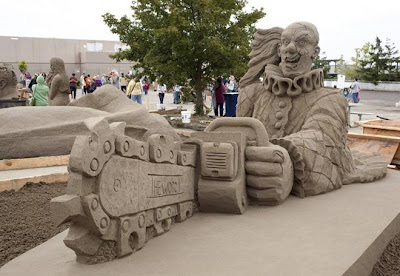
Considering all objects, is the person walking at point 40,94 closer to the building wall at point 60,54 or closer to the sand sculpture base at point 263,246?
the sand sculpture base at point 263,246

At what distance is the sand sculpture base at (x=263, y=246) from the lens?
2.42m

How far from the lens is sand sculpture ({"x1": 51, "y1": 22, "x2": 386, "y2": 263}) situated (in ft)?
7.72

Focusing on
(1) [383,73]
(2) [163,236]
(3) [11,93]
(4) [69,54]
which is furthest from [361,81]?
(2) [163,236]

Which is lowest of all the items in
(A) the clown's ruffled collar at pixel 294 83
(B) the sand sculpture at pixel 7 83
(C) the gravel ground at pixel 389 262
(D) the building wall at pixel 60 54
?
(C) the gravel ground at pixel 389 262

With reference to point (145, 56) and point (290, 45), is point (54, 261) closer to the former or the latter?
point (290, 45)

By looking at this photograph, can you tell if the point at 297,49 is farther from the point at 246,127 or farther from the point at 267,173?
the point at 267,173

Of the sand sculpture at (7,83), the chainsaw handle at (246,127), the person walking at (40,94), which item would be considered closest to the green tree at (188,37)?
the person walking at (40,94)

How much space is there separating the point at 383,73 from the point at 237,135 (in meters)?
31.3

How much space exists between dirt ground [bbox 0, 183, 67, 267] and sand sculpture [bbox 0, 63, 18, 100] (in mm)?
5446

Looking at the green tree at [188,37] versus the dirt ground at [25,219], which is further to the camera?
the green tree at [188,37]

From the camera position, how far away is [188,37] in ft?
39.1

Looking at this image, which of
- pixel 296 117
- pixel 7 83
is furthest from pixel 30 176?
pixel 7 83

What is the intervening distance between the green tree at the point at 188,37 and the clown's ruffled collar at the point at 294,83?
7442 millimetres

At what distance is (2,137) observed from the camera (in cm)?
584
